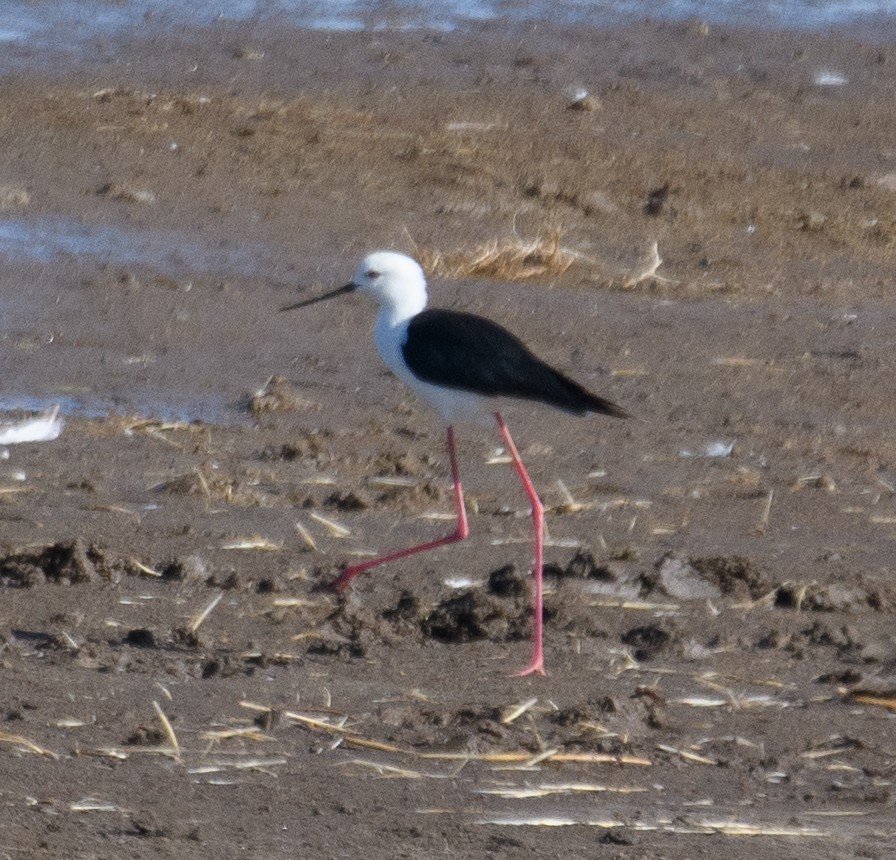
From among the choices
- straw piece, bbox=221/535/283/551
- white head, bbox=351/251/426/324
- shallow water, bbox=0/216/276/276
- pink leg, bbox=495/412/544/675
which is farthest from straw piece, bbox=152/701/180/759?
shallow water, bbox=0/216/276/276

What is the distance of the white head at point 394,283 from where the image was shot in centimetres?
747

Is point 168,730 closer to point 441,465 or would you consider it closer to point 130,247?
point 441,465

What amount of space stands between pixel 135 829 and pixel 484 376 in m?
2.49

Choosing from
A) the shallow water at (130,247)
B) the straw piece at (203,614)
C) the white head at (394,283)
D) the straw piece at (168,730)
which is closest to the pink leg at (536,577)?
the white head at (394,283)

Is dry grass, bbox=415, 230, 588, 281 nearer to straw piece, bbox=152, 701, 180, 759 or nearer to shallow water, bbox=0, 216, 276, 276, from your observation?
shallow water, bbox=0, 216, 276, 276

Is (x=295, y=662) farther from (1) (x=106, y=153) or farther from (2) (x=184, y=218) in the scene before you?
(1) (x=106, y=153)

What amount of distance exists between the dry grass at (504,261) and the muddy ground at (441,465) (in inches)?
4.8

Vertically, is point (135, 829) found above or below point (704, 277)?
above

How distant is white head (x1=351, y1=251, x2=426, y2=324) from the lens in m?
7.47

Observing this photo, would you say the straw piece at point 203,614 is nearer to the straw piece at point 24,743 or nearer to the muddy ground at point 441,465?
the muddy ground at point 441,465

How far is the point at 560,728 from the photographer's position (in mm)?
5508

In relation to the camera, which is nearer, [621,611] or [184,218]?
[621,611]

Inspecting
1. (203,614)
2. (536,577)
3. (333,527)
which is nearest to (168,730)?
(203,614)

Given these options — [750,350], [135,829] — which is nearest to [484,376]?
[135,829]
